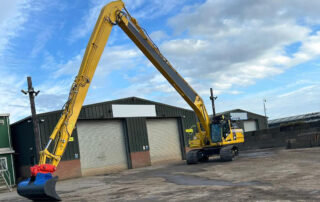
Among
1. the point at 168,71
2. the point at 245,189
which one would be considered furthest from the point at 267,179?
the point at 168,71

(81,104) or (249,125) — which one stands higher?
(81,104)

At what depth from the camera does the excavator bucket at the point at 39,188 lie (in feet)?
37.0

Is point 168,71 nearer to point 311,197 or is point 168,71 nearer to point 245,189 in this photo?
point 245,189

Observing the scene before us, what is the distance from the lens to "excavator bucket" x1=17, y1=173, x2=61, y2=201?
1127 centimetres

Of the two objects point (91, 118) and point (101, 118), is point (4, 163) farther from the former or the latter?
point (101, 118)

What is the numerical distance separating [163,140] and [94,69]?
1946 cm

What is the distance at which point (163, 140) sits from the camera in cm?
3356

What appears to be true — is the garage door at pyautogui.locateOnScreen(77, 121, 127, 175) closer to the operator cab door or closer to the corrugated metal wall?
the corrugated metal wall

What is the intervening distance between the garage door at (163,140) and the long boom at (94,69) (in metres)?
9.86

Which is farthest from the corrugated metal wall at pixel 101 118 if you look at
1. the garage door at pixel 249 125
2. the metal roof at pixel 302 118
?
the metal roof at pixel 302 118

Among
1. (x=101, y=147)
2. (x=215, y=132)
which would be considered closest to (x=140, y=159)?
(x=101, y=147)

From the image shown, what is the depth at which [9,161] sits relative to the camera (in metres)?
26.4

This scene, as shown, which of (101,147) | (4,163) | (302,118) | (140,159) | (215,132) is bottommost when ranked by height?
(140,159)

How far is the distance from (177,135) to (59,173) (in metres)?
13.8
